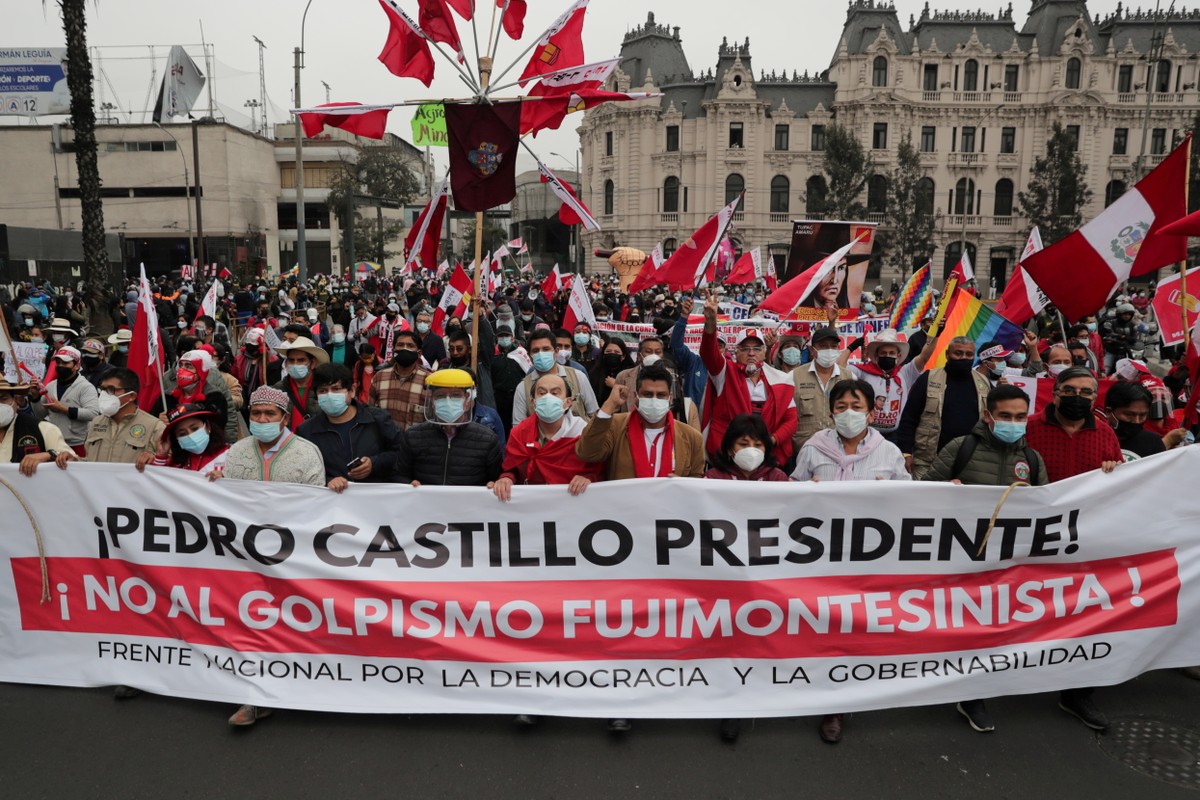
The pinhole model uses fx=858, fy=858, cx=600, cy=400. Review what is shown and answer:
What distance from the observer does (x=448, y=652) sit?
3.97 m

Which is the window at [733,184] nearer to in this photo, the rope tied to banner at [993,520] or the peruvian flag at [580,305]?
the peruvian flag at [580,305]

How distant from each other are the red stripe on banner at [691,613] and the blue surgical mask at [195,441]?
0.88 meters

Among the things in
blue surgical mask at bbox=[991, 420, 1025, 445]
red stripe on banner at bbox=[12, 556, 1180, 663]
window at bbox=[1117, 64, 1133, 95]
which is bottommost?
red stripe on banner at bbox=[12, 556, 1180, 663]

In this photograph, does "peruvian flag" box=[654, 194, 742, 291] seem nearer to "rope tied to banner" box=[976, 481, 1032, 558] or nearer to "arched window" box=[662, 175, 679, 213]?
"rope tied to banner" box=[976, 481, 1032, 558]

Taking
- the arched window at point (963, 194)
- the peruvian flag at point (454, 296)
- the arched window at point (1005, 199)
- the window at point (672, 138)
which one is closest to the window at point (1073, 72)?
the arched window at point (1005, 199)

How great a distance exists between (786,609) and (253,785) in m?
2.40

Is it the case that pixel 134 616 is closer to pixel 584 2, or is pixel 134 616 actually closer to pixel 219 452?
pixel 219 452

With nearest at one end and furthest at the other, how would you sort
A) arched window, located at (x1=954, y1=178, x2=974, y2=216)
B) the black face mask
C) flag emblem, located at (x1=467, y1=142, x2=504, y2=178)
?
the black face mask, flag emblem, located at (x1=467, y1=142, x2=504, y2=178), arched window, located at (x1=954, y1=178, x2=974, y2=216)

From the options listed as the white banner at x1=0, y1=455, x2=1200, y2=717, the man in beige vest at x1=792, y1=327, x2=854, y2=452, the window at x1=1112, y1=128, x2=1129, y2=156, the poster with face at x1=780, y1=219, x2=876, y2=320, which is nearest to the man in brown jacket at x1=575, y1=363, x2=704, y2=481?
the white banner at x1=0, y1=455, x2=1200, y2=717

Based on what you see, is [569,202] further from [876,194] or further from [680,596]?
[876,194]

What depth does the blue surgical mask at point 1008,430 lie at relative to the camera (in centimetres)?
431

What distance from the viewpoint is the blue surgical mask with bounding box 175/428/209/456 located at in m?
4.61

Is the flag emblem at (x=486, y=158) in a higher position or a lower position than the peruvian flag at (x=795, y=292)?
higher

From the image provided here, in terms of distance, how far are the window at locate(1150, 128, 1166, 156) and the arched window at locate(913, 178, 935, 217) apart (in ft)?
47.7
